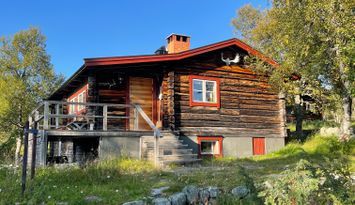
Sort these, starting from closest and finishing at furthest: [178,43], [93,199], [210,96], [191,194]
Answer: [93,199] → [191,194] → [210,96] → [178,43]

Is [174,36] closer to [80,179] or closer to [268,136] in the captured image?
[268,136]

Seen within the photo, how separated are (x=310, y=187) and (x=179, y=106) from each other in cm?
1276

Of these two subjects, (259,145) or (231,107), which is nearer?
(231,107)

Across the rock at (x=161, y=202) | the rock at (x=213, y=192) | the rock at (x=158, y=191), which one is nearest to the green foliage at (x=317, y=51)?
the rock at (x=213, y=192)

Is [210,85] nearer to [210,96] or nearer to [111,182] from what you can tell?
[210,96]

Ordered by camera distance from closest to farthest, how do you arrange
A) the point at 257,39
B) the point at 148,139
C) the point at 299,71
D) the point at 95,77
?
the point at 148,139, the point at 95,77, the point at 299,71, the point at 257,39

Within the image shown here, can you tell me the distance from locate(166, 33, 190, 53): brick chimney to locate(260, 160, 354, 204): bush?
50.0 ft

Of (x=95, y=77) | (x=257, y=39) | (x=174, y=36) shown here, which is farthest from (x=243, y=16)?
(x=95, y=77)

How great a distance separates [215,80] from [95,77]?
19.2 feet

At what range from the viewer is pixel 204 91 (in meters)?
18.2

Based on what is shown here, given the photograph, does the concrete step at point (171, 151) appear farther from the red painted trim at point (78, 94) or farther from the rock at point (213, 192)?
the rock at point (213, 192)

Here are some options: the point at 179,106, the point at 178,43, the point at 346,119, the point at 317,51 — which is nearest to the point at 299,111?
the point at 346,119

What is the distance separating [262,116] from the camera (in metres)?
19.6

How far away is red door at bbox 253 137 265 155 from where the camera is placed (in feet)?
62.7
